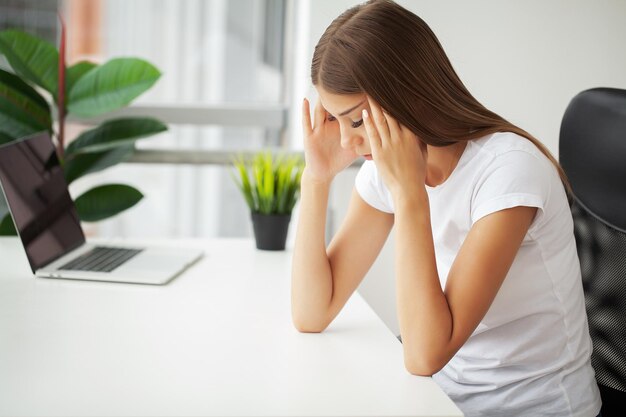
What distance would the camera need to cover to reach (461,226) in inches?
48.9

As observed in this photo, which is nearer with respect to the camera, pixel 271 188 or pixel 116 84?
pixel 271 188

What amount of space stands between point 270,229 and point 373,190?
1.60 feet

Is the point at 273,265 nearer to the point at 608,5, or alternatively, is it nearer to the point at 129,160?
the point at 129,160

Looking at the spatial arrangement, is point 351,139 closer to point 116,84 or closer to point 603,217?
point 603,217

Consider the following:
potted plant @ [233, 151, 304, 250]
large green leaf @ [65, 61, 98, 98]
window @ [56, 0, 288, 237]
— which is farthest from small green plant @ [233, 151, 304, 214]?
window @ [56, 0, 288, 237]

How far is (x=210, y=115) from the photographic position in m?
2.83

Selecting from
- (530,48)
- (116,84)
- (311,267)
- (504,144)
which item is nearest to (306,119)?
(311,267)

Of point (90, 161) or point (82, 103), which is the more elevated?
point (82, 103)

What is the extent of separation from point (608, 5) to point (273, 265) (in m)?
1.42

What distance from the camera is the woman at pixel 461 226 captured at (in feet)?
3.53

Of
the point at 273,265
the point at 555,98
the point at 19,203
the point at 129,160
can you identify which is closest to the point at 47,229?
the point at 19,203

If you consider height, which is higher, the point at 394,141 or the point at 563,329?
the point at 394,141

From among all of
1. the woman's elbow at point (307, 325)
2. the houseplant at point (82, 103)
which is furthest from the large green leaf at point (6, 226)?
the woman's elbow at point (307, 325)

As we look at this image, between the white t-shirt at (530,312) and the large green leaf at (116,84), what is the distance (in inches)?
48.6
